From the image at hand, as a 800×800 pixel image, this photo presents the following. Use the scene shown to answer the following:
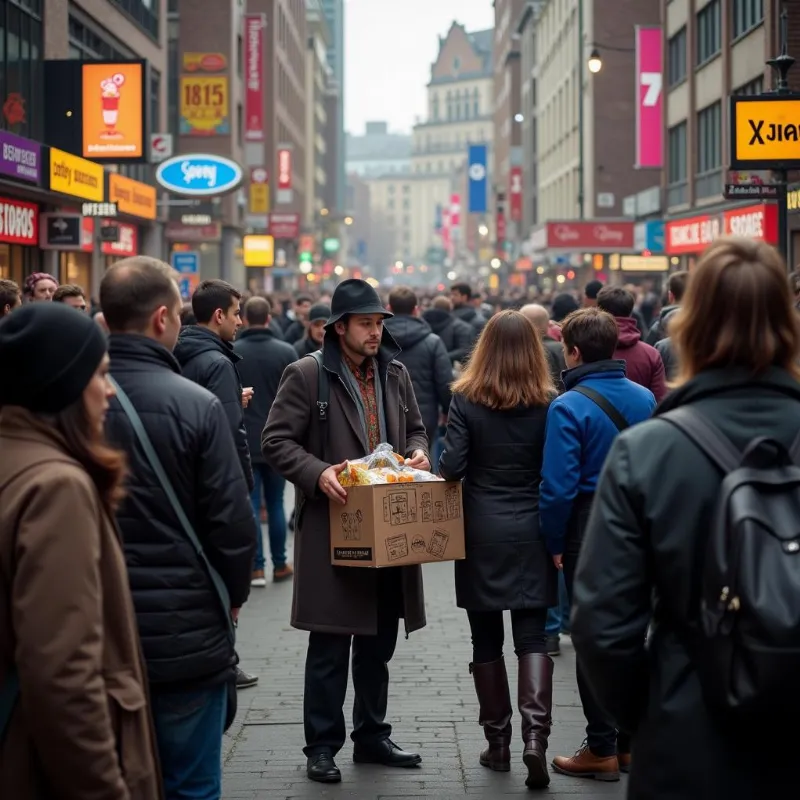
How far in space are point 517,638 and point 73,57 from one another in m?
25.0

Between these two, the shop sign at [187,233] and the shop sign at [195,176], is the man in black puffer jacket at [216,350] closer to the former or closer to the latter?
the shop sign at [195,176]

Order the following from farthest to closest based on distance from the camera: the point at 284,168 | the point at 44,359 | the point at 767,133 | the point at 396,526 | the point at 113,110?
the point at 284,168, the point at 113,110, the point at 767,133, the point at 396,526, the point at 44,359

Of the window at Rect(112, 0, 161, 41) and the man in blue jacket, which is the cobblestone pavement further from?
the window at Rect(112, 0, 161, 41)

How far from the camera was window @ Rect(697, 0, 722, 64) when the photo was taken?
36094mm

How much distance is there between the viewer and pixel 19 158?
827 inches

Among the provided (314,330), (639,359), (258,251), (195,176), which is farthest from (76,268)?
(639,359)

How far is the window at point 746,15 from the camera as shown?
30844 millimetres

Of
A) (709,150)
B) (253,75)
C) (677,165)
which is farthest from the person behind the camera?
(253,75)

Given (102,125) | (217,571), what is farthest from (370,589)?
(102,125)

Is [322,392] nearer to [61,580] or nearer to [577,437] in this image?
[577,437]

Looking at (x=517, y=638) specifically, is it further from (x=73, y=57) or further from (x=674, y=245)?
(x=674, y=245)

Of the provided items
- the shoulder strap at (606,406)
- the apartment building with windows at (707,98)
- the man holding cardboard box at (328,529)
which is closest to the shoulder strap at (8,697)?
the man holding cardboard box at (328,529)

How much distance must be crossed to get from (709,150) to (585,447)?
33182 millimetres

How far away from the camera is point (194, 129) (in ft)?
159
